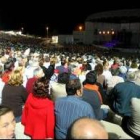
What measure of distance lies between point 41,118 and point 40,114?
53 millimetres

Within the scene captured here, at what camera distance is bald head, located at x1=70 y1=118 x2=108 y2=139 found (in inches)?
114

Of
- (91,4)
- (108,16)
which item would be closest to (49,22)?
(91,4)

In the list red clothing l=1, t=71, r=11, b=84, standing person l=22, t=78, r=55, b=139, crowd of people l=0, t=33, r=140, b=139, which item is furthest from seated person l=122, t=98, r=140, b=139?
red clothing l=1, t=71, r=11, b=84

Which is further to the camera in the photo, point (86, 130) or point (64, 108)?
point (64, 108)

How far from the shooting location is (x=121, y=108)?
7.77 meters

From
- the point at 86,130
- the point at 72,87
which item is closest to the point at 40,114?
the point at 72,87

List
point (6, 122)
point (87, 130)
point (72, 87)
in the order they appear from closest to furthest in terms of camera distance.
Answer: point (87, 130) → point (6, 122) → point (72, 87)

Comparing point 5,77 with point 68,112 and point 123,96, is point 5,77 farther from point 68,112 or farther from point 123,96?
point 68,112

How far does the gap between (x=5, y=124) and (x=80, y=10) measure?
298ft

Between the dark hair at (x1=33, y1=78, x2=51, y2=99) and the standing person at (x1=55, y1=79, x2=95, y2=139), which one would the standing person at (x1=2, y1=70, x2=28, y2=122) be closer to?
the dark hair at (x1=33, y1=78, x2=51, y2=99)

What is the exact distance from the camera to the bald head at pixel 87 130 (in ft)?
9.50

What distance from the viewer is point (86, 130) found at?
2.93 meters

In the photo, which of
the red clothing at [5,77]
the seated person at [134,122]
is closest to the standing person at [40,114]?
the seated person at [134,122]

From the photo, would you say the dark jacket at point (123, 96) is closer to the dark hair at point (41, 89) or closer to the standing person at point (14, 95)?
the standing person at point (14, 95)
